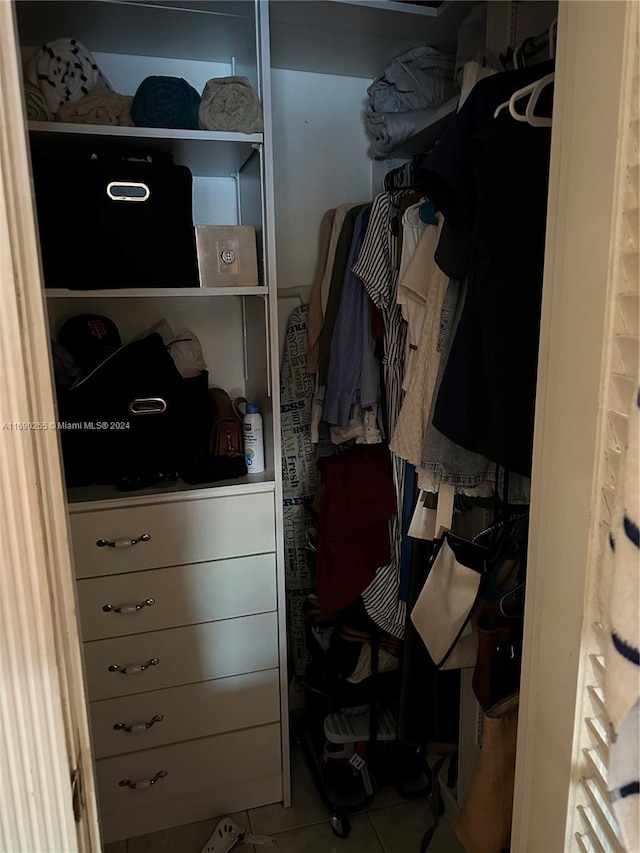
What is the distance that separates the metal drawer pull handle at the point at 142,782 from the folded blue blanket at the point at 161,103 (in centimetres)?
173

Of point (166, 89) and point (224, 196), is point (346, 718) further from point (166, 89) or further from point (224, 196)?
point (166, 89)

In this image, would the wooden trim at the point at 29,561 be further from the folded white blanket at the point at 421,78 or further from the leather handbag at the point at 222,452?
the folded white blanket at the point at 421,78

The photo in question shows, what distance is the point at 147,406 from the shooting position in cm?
170

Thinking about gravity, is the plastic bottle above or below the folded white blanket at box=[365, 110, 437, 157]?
below

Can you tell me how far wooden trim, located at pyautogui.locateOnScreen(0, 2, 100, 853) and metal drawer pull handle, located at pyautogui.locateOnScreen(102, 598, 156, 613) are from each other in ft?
3.47

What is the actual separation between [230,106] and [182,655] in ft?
4.74

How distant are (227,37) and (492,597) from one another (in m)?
1.56

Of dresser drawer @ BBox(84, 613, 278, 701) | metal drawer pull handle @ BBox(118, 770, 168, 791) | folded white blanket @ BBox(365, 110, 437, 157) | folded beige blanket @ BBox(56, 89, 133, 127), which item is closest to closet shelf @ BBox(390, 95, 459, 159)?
folded white blanket @ BBox(365, 110, 437, 157)

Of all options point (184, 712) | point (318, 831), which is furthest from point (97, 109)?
point (318, 831)

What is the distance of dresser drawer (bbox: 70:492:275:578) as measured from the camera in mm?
1648

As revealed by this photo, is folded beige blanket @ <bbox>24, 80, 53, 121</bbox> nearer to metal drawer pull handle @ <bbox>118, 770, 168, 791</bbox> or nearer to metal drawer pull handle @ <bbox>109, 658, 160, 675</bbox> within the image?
metal drawer pull handle @ <bbox>109, 658, 160, 675</bbox>

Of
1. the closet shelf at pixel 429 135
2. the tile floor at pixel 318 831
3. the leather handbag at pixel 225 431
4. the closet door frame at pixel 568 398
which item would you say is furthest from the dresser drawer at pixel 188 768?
the closet shelf at pixel 429 135

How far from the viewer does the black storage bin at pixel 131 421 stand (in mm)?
1667

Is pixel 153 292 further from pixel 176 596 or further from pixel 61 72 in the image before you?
pixel 176 596
